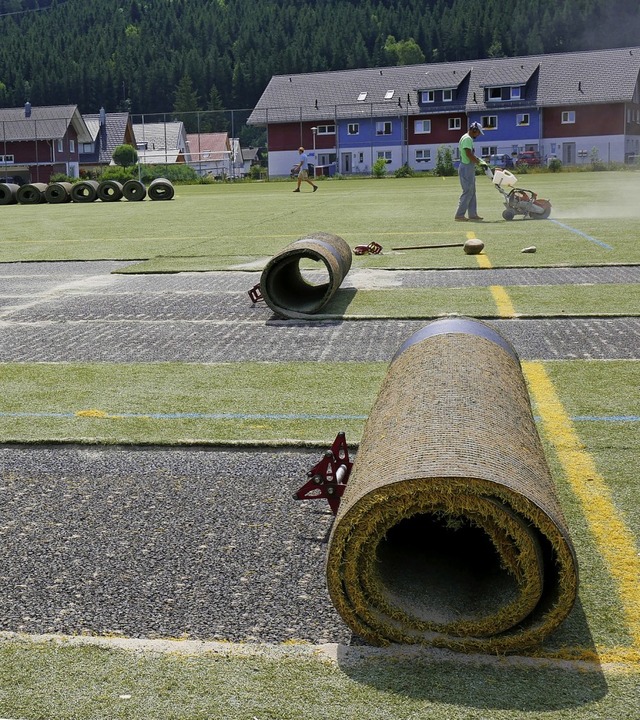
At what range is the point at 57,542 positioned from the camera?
477 cm

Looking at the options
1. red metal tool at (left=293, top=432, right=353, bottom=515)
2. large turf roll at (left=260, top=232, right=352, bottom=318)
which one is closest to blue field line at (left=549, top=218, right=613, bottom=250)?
large turf roll at (left=260, top=232, right=352, bottom=318)

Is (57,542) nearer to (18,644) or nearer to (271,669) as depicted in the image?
(18,644)

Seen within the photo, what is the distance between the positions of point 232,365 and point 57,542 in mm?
3709

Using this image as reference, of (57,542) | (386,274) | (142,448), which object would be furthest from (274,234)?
(57,542)

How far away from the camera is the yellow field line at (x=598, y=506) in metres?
4.11

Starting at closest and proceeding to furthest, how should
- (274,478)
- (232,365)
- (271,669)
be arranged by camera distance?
(271,669) < (274,478) < (232,365)

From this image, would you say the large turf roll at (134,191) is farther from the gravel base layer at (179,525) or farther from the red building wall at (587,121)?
the red building wall at (587,121)

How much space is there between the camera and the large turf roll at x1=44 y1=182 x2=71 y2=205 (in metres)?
39.8

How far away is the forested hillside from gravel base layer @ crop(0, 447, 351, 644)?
128383 millimetres

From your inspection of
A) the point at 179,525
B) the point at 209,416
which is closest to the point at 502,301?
the point at 209,416

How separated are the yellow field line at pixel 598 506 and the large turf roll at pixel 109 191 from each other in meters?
34.8

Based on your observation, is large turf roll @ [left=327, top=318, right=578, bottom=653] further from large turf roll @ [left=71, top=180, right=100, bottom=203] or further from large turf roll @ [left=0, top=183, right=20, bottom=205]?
large turf roll @ [left=0, top=183, right=20, bottom=205]

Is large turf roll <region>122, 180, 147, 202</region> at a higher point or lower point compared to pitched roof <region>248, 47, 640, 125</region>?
lower

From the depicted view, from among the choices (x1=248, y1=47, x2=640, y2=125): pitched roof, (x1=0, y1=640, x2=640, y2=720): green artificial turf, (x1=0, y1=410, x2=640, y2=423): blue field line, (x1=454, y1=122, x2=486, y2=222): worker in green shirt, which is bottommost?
(x1=0, y1=640, x2=640, y2=720): green artificial turf
